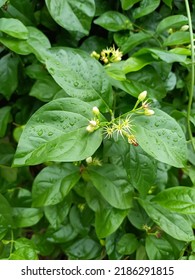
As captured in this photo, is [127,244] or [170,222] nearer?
[170,222]

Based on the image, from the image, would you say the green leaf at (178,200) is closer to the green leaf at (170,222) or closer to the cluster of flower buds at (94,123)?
the green leaf at (170,222)

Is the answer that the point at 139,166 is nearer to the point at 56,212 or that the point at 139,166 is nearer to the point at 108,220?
the point at 108,220

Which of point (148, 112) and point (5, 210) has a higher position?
point (148, 112)

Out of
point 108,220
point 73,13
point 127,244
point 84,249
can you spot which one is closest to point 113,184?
point 108,220

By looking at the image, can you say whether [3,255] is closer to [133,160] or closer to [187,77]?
[133,160]

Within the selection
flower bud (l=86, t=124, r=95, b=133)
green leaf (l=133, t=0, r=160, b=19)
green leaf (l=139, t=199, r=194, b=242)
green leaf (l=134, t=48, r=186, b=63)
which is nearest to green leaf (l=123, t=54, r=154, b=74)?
green leaf (l=134, t=48, r=186, b=63)

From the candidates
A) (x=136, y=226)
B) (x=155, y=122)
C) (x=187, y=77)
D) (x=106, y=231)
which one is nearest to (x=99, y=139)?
(x=155, y=122)
